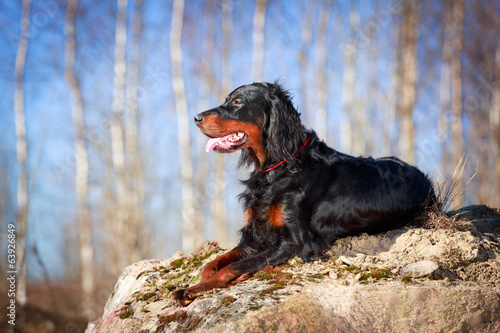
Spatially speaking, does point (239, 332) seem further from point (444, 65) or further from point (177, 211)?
point (177, 211)

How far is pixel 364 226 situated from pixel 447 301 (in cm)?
91

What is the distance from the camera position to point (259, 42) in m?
10.2

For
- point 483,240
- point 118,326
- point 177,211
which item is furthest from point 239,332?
point 177,211

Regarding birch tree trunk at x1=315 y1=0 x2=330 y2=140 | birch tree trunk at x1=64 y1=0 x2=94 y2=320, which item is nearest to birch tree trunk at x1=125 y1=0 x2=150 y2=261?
birch tree trunk at x1=64 y1=0 x2=94 y2=320

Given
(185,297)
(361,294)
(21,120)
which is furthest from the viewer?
(21,120)

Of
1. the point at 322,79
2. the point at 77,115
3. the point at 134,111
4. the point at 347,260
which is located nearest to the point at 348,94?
the point at 322,79

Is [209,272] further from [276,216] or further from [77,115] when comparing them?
[77,115]

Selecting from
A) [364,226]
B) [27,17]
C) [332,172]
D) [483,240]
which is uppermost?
[27,17]

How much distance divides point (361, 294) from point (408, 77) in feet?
29.3

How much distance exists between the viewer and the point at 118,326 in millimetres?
2656

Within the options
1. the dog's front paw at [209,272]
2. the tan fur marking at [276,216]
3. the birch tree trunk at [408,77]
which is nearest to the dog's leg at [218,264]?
the dog's front paw at [209,272]

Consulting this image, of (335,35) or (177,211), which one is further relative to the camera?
(177,211)

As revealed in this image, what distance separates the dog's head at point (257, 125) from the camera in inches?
115

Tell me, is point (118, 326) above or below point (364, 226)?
below
